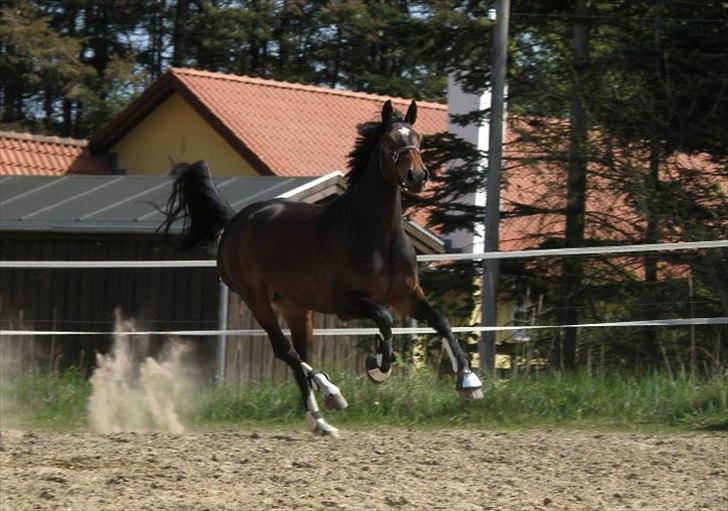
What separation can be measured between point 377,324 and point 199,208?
9.00 feet

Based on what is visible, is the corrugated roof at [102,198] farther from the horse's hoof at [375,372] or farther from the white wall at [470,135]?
the horse's hoof at [375,372]

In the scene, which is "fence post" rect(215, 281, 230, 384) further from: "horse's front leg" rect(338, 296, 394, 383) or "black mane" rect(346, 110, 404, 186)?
"horse's front leg" rect(338, 296, 394, 383)

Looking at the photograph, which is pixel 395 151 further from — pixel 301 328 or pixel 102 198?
pixel 102 198

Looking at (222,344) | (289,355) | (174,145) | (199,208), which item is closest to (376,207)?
(289,355)

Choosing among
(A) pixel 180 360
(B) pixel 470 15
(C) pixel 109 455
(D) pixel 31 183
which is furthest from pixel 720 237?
(D) pixel 31 183

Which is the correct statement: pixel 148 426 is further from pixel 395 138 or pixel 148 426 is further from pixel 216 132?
pixel 216 132

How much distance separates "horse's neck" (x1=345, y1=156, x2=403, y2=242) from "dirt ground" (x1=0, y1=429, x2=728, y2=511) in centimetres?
137

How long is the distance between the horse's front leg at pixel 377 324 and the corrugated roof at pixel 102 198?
7.14 m

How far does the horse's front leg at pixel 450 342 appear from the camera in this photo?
8.00 metres

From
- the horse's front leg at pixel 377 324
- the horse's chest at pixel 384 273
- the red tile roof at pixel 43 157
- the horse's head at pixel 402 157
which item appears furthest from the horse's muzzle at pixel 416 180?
the red tile roof at pixel 43 157

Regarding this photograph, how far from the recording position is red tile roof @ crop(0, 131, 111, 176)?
23984 mm

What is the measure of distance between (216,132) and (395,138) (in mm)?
16354

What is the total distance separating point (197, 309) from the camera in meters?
15.4

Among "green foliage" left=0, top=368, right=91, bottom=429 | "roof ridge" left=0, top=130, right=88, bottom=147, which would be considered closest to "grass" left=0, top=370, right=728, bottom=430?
"green foliage" left=0, top=368, right=91, bottom=429
